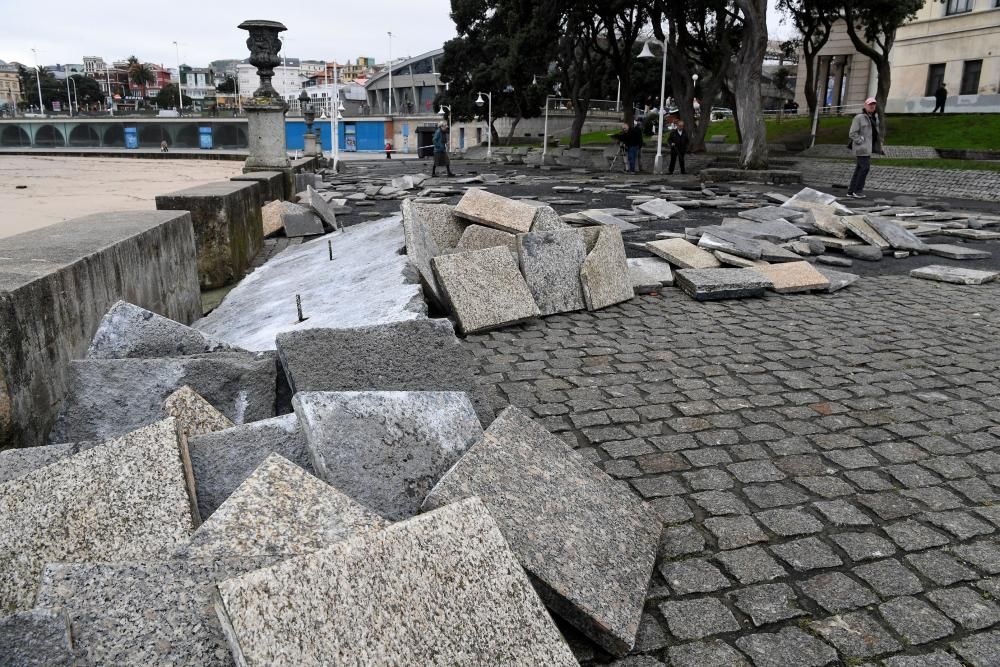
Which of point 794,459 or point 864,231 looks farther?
point 864,231

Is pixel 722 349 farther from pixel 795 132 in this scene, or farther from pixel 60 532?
pixel 795 132

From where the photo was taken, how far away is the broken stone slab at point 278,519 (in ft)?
5.95

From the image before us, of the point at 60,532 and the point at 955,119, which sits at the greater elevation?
the point at 955,119

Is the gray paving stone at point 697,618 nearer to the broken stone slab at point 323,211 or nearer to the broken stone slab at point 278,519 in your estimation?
the broken stone slab at point 278,519

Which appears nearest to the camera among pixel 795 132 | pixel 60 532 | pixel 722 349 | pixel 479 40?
pixel 60 532

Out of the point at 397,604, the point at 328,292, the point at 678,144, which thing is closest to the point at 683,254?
the point at 328,292

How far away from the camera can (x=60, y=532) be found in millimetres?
1918

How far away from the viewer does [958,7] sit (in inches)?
1353

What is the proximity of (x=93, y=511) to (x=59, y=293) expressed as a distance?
1.74 m

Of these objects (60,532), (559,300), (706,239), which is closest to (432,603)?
(60,532)

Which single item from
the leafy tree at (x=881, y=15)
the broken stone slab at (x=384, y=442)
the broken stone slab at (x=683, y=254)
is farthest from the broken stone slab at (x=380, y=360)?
the leafy tree at (x=881, y=15)

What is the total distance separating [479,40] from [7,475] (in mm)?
56037

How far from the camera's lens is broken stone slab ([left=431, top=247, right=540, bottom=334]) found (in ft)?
16.6

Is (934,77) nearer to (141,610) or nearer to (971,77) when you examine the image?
(971,77)
